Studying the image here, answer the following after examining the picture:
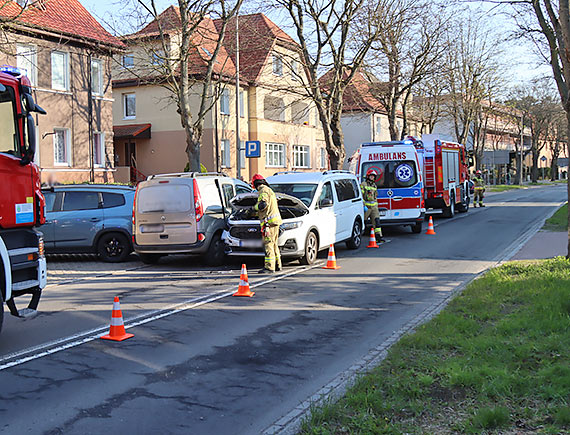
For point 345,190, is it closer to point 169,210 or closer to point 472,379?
point 169,210

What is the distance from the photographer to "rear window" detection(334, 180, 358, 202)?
1497cm

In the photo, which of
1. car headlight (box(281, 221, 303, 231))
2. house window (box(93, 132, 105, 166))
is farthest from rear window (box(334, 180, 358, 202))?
house window (box(93, 132, 105, 166))

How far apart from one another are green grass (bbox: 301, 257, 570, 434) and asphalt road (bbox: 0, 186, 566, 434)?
57cm

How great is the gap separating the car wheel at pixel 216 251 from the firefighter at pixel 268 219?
1414 mm

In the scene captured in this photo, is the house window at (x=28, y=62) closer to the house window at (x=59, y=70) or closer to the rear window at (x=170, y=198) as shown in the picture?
the house window at (x=59, y=70)

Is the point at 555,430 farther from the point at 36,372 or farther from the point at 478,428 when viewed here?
the point at 36,372

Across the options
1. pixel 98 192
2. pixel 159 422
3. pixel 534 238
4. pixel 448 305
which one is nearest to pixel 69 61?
pixel 98 192

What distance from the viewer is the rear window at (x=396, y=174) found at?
18.9m

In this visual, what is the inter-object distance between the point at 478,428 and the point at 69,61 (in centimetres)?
2702

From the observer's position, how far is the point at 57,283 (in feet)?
38.4

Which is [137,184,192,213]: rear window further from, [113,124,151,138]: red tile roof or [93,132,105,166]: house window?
[113,124,151,138]: red tile roof

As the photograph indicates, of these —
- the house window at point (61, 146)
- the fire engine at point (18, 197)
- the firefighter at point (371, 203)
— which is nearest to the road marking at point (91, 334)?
the fire engine at point (18, 197)

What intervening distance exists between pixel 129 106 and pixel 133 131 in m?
2.51

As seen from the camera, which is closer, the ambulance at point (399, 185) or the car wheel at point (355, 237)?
the car wheel at point (355, 237)
